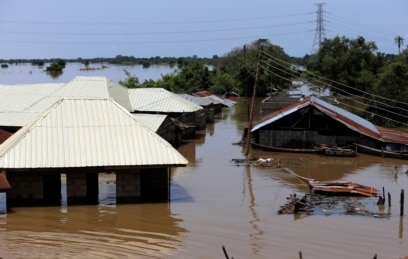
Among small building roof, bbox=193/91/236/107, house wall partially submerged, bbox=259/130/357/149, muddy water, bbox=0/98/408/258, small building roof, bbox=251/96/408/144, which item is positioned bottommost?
muddy water, bbox=0/98/408/258

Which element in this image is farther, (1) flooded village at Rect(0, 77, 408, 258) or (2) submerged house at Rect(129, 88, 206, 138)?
(2) submerged house at Rect(129, 88, 206, 138)

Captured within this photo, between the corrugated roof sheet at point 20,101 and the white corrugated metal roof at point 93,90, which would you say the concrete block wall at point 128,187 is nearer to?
the corrugated roof sheet at point 20,101

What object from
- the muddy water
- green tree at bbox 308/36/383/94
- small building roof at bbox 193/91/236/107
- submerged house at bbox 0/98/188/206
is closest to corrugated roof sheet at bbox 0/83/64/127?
the muddy water

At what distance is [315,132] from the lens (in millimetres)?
30328

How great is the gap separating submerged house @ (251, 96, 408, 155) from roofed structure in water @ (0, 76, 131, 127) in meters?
8.31

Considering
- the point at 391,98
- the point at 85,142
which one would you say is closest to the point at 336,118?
the point at 391,98

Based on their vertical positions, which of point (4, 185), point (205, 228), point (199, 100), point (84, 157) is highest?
point (199, 100)

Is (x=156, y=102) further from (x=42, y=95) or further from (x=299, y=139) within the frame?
(x=299, y=139)

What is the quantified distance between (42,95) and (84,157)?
51.6ft

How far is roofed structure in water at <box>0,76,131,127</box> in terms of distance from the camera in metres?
29.3

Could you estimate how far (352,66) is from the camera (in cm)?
6531

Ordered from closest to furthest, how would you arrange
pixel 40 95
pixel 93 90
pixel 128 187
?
pixel 128 187, pixel 93 90, pixel 40 95

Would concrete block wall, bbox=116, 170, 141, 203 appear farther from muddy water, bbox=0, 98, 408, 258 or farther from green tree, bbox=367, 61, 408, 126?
green tree, bbox=367, 61, 408, 126

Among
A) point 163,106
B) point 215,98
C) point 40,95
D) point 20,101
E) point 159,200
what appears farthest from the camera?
point 215,98
